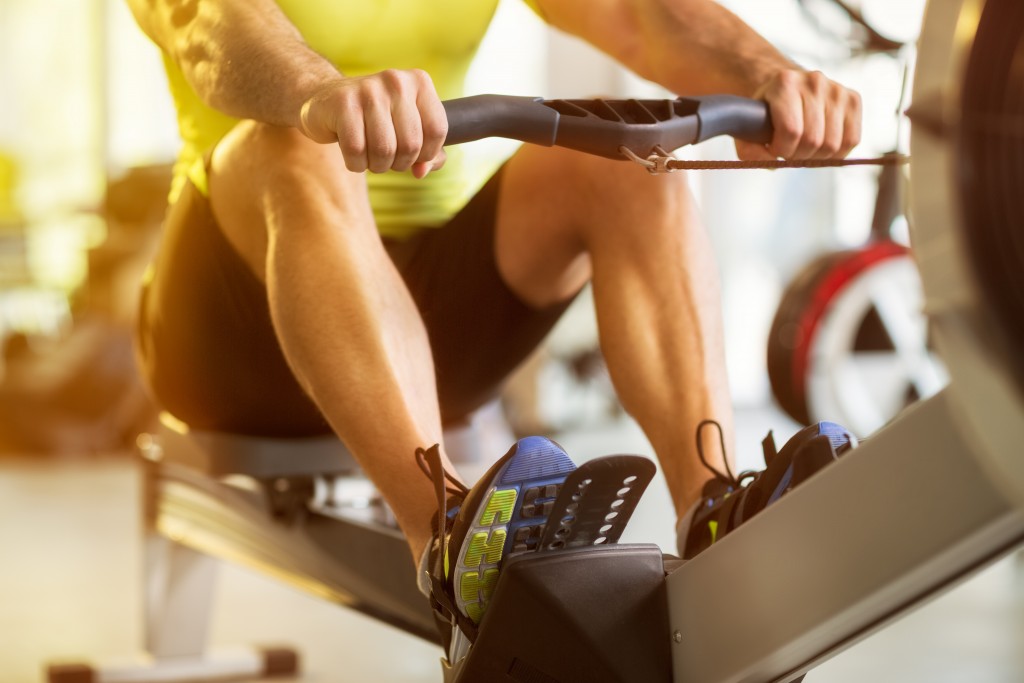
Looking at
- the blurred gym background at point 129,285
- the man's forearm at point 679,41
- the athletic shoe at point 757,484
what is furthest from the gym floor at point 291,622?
the man's forearm at point 679,41

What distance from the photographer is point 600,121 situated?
0.89 metres

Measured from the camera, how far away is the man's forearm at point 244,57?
3.02 ft

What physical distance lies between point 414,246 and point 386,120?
405 mm

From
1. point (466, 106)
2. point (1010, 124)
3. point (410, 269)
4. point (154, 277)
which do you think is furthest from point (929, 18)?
point (154, 277)

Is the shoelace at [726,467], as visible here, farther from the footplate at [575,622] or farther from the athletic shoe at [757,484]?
the footplate at [575,622]

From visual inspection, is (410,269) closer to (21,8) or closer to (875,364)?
(875,364)

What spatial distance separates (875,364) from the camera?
282 cm

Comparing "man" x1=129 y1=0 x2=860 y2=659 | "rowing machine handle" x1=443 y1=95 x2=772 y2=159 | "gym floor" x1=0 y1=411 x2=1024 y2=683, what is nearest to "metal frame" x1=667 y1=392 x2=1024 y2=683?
"gym floor" x1=0 y1=411 x2=1024 y2=683

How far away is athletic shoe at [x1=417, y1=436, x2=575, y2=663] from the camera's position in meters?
0.83

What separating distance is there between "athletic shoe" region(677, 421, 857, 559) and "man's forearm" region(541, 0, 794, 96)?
32 centimetres

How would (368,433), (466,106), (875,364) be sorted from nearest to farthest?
(466,106) < (368,433) < (875,364)

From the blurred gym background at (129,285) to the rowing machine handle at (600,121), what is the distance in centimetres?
17

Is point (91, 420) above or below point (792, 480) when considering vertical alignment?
below

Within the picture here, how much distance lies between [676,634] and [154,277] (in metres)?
0.69
